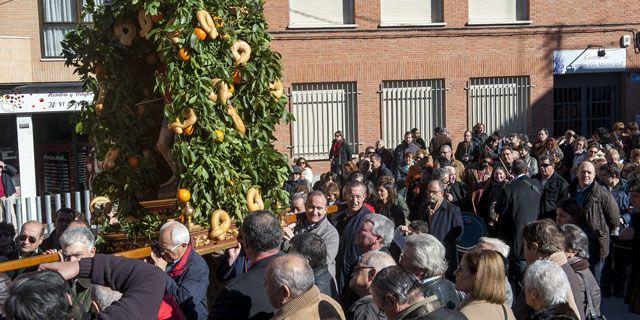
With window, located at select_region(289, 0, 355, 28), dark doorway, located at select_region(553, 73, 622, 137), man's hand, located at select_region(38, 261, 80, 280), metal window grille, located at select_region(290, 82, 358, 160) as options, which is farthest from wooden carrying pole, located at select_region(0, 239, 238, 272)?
dark doorway, located at select_region(553, 73, 622, 137)

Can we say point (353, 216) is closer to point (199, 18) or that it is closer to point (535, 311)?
point (199, 18)

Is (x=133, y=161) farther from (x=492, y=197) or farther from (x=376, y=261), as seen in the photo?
(x=492, y=197)

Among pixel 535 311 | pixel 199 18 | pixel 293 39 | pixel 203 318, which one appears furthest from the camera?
pixel 293 39

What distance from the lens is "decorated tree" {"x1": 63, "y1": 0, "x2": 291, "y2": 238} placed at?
6.65 meters

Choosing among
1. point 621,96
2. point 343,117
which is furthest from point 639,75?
point 343,117

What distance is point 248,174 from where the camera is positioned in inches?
283

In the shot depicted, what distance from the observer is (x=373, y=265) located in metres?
5.67

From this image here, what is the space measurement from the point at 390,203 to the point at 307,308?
5772 millimetres

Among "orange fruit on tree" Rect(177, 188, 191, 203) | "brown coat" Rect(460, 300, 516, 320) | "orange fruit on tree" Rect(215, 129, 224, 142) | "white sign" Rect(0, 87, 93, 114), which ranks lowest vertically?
"brown coat" Rect(460, 300, 516, 320)

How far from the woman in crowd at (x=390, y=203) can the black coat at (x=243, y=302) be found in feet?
16.5

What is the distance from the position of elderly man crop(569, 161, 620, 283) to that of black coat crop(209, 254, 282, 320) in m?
5.01

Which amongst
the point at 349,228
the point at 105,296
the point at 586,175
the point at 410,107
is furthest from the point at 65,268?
the point at 410,107

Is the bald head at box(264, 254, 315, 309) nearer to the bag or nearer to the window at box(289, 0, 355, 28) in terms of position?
the bag

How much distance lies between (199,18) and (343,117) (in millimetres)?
16531
